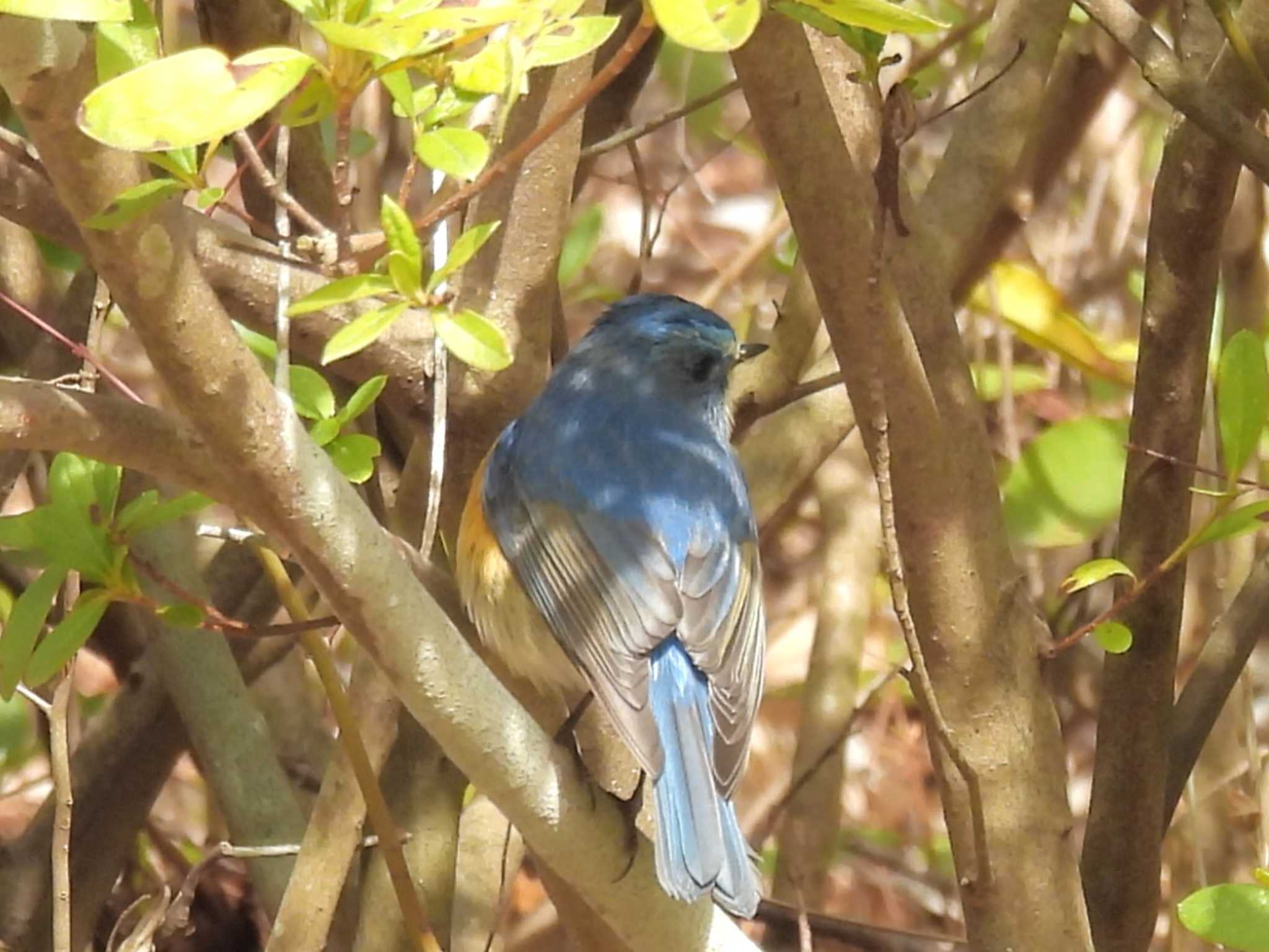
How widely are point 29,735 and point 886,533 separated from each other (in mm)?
1921

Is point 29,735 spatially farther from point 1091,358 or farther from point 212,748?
point 1091,358

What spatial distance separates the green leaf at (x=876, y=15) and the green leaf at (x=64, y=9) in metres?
0.46

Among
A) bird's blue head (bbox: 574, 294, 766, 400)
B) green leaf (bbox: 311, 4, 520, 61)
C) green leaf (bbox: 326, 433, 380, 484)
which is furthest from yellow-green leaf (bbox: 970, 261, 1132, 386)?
green leaf (bbox: 311, 4, 520, 61)

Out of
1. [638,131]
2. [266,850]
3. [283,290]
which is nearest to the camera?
[283,290]

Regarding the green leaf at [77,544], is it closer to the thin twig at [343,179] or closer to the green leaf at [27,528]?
the green leaf at [27,528]

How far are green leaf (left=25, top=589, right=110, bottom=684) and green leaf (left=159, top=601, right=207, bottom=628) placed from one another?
6 cm

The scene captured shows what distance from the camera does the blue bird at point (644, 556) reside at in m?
1.97

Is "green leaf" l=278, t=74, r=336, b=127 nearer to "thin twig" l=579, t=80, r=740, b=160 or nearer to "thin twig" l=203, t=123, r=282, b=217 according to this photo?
"thin twig" l=203, t=123, r=282, b=217

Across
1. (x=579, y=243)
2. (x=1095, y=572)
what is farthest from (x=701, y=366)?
(x=1095, y=572)

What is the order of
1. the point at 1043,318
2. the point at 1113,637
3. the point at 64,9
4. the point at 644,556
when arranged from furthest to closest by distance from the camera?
the point at 1043,318 → the point at 644,556 → the point at 1113,637 → the point at 64,9

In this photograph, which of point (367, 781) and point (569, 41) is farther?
point (367, 781)

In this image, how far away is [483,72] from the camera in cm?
124

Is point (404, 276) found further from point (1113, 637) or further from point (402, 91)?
point (1113, 637)

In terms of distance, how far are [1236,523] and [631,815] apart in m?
0.70
